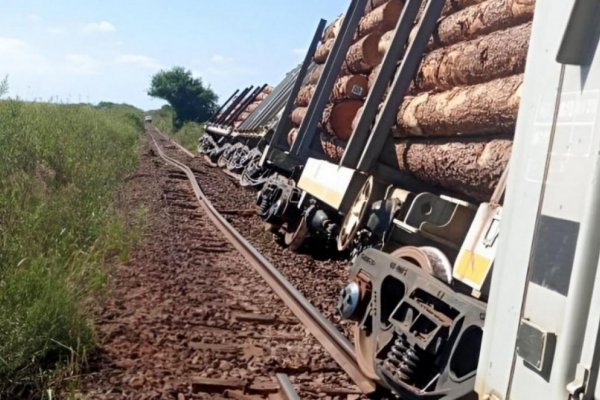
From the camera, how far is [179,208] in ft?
39.2

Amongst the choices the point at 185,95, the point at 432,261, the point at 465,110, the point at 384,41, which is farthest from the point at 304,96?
the point at 185,95

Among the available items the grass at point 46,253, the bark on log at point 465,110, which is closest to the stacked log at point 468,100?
the bark on log at point 465,110

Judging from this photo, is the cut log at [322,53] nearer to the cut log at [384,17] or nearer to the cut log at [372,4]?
the cut log at [372,4]

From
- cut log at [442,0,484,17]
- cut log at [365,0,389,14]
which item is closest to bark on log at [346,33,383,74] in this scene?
cut log at [365,0,389,14]

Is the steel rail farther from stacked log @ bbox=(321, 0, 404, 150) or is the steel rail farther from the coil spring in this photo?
stacked log @ bbox=(321, 0, 404, 150)

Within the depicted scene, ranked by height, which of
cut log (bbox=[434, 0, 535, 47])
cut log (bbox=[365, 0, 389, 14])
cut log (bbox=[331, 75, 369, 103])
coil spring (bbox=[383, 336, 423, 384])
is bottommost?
coil spring (bbox=[383, 336, 423, 384])

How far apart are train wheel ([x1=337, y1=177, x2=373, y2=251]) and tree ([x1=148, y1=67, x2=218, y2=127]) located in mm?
83319

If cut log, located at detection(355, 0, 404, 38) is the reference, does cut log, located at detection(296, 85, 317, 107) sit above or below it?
below

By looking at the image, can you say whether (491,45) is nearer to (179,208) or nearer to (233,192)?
(179,208)

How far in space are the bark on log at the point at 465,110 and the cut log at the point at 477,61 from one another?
0.09m

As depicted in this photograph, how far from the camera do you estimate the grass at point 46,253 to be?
407 centimetres

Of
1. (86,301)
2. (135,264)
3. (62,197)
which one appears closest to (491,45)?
(86,301)

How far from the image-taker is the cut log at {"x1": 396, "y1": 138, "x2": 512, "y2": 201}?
416cm

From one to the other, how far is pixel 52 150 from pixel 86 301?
23.6 feet
